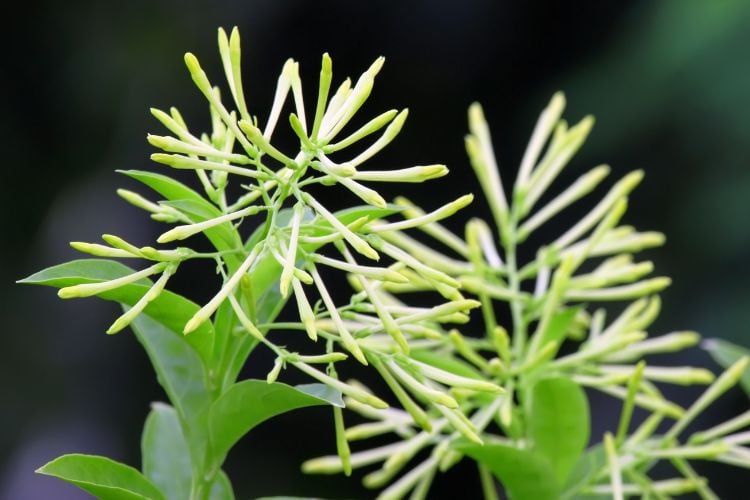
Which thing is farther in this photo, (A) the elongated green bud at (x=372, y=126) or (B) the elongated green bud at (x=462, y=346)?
(B) the elongated green bud at (x=462, y=346)

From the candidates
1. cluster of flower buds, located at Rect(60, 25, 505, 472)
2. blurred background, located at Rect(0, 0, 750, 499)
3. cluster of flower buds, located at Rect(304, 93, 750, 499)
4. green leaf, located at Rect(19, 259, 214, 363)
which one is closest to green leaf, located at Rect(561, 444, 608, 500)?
cluster of flower buds, located at Rect(304, 93, 750, 499)

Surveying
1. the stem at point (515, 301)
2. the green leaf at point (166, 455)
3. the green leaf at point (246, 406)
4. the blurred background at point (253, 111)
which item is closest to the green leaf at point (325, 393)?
the green leaf at point (246, 406)

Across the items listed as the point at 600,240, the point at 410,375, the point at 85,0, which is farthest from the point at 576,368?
the point at 85,0

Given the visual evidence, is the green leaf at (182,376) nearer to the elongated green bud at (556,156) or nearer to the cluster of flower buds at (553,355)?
the cluster of flower buds at (553,355)

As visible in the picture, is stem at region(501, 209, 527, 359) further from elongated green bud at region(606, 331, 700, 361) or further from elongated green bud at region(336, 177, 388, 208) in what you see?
elongated green bud at region(336, 177, 388, 208)

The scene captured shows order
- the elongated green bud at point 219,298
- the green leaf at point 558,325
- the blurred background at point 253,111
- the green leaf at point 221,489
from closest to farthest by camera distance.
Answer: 1. the elongated green bud at point 219,298
2. the green leaf at point 221,489
3. the green leaf at point 558,325
4. the blurred background at point 253,111

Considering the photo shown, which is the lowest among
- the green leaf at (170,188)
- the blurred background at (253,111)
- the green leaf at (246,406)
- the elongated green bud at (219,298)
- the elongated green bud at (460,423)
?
the elongated green bud at (460,423)

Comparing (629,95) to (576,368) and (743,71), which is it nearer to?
(743,71)

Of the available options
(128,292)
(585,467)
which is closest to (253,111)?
(585,467)
